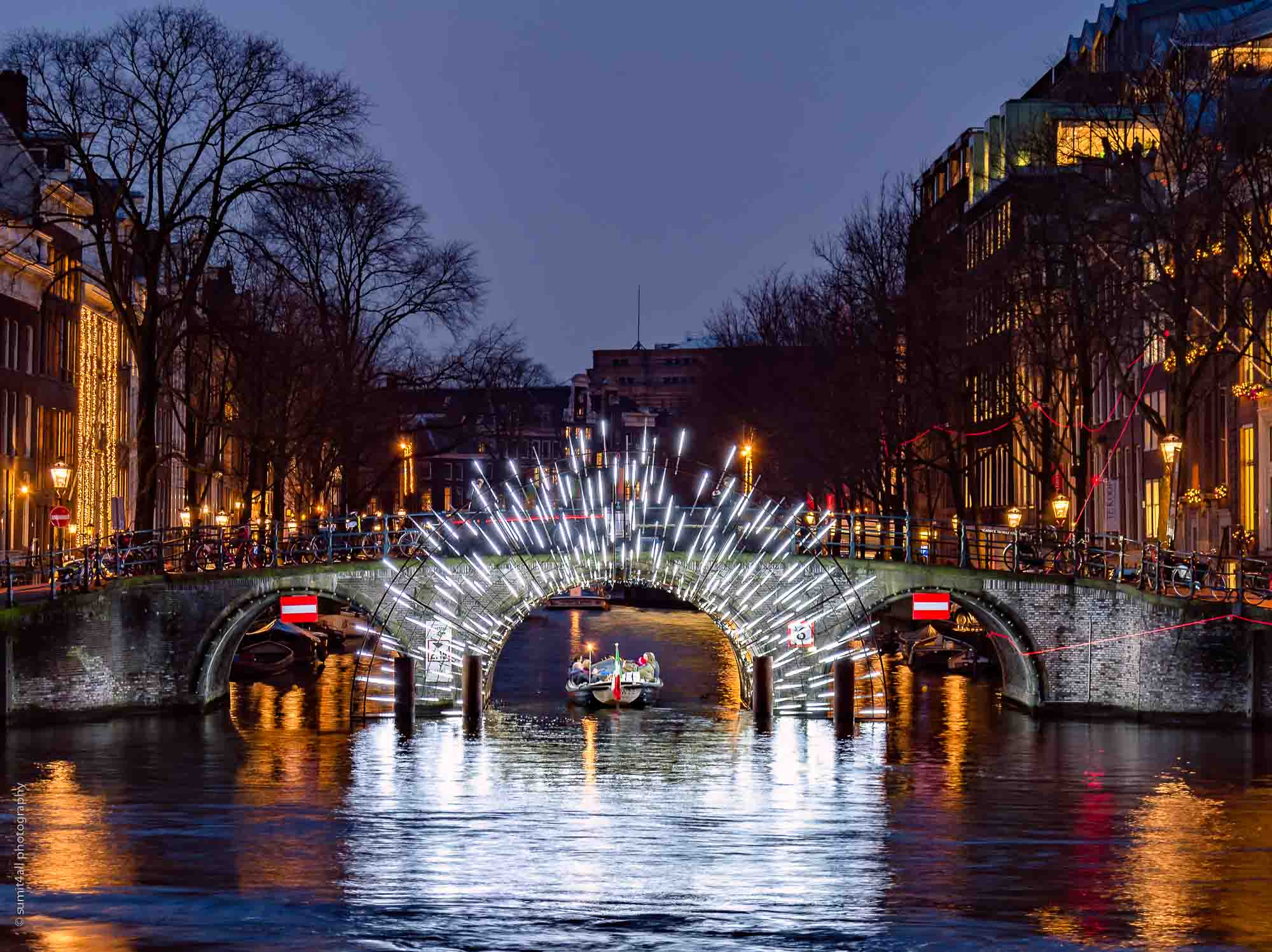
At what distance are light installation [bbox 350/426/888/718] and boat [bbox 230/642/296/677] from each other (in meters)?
18.1

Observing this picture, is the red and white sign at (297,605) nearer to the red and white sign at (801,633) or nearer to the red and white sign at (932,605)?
the red and white sign at (801,633)

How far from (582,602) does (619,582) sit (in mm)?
72790

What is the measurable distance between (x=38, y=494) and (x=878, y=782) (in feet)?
172

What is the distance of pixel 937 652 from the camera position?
87188 millimetres

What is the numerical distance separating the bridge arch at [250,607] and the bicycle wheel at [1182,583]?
20.1 m

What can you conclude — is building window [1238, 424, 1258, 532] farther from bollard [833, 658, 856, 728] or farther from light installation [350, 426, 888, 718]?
bollard [833, 658, 856, 728]

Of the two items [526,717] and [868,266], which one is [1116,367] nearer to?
[526,717]

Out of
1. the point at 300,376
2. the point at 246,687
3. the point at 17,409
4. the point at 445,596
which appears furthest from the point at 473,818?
the point at 17,409

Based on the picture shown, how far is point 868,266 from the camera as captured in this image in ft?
303

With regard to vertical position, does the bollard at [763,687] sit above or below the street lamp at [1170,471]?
below

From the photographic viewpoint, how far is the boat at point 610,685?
71000mm

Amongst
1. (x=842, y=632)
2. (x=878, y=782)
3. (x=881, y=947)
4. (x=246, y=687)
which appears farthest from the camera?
(x=246, y=687)

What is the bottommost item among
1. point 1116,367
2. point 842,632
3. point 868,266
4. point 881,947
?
point 881,947

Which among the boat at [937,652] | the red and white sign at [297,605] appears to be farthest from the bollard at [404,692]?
the boat at [937,652]
